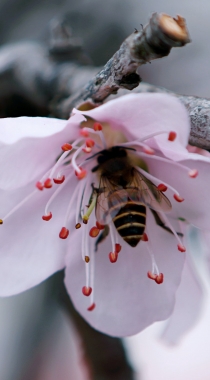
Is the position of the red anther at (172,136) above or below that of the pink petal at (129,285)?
above

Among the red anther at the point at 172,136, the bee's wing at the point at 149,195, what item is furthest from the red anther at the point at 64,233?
the red anther at the point at 172,136

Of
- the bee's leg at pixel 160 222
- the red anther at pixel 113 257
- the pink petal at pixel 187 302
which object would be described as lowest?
the pink petal at pixel 187 302

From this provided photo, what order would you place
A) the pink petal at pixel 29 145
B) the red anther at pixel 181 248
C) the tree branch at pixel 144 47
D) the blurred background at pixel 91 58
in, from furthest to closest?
the blurred background at pixel 91 58 < the red anther at pixel 181 248 < the pink petal at pixel 29 145 < the tree branch at pixel 144 47

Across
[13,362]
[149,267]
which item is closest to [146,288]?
[149,267]

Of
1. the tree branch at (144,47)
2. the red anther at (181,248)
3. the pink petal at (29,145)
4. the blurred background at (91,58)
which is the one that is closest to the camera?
the tree branch at (144,47)

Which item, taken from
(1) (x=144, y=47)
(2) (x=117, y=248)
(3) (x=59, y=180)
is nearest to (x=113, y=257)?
(2) (x=117, y=248)

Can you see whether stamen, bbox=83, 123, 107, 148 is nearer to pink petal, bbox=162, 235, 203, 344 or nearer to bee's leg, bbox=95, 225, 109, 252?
bee's leg, bbox=95, 225, 109, 252

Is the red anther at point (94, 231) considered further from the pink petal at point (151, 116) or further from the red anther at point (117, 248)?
the pink petal at point (151, 116)
